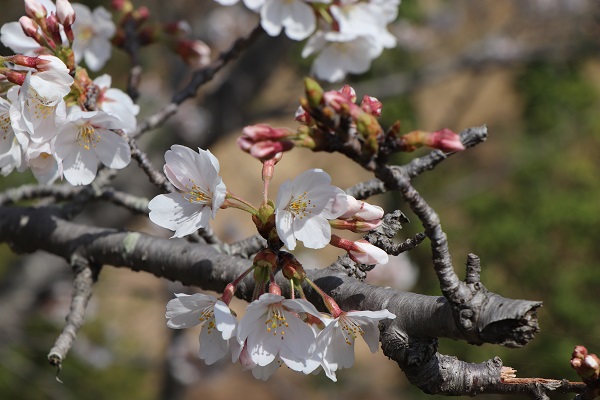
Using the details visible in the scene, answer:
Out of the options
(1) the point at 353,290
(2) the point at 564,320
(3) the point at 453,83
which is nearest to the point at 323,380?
(2) the point at 564,320

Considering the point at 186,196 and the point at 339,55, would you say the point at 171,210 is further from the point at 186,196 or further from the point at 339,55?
the point at 339,55

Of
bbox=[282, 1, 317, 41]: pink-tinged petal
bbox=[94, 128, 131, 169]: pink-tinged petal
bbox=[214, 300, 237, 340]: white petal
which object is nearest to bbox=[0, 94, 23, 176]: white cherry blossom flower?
bbox=[94, 128, 131, 169]: pink-tinged petal

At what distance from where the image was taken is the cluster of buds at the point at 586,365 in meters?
0.93

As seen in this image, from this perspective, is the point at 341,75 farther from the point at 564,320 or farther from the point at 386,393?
the point at 386,393

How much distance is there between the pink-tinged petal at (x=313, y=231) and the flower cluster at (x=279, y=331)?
4.3 inches

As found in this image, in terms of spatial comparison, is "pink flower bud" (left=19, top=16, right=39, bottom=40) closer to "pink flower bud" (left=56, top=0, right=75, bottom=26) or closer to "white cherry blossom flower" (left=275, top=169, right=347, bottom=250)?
"pink flower bud" (left=56, top=0, right=75, bottom=26)

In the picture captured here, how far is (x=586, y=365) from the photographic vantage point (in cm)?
94

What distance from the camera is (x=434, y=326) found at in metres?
0.97

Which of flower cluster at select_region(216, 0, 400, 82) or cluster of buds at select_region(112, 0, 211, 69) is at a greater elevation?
flower cluster at select_region(216, 0, 400, 82)

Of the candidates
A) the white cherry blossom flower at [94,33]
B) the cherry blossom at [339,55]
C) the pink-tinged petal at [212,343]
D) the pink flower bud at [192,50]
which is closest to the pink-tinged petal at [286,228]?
the pink-tinged petal at [212,343]

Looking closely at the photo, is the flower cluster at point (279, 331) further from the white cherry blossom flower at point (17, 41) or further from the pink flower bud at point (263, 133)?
the white cherry blossom flower at point (17, 41)

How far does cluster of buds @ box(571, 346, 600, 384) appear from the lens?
934mm

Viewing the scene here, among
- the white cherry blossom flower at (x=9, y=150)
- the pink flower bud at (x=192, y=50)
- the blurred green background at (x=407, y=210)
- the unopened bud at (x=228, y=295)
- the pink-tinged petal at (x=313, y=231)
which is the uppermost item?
the pink-tinged petal at (x=313, y=231)

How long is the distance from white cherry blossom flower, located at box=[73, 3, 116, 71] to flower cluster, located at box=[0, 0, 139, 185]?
35cm
